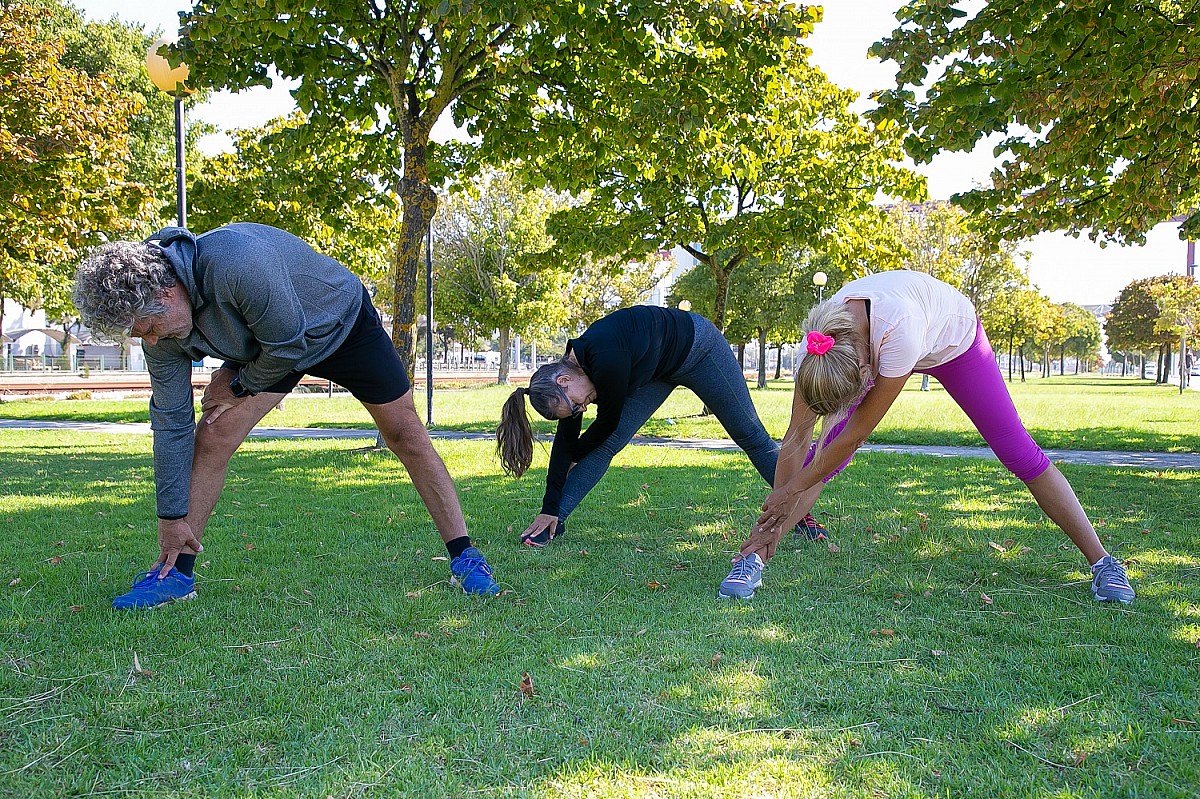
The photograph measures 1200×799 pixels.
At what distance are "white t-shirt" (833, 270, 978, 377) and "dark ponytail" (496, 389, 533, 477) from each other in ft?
6.15

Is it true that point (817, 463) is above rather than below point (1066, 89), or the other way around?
below

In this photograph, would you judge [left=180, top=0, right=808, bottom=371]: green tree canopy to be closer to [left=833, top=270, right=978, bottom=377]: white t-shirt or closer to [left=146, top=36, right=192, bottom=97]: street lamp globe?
[left=146, top=36, right=192, bottom=97]: street lamp globe

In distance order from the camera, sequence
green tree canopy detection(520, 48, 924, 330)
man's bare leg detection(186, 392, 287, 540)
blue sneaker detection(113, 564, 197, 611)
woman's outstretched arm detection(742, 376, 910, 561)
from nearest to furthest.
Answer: woman's outstretched arm detection(742, 376, 910, 561) < blue sneaker detection(113, 564, 197, 611) < man's bare leg detection(186, 392, 287, 540) < green tree canopy detection(520, 48, 924, 330)

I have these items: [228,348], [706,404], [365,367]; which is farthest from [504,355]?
[228,348]

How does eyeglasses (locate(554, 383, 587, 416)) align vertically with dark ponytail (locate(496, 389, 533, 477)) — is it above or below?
above

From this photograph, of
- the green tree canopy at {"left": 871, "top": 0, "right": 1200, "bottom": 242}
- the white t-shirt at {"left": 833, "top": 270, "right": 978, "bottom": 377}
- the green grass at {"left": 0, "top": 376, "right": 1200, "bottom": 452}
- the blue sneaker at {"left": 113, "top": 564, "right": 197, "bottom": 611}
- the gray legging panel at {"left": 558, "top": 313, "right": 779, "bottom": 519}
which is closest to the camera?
the white t-shirt at {"left": 833, "top": 270, "right": 978, "bottom": 377}

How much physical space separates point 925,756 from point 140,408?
18239 mm

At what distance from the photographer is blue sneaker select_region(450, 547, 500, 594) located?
3.84m

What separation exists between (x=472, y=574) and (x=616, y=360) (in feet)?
4.07

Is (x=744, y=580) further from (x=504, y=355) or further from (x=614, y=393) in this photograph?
(x=504, y=355)

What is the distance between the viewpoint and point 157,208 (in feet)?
52.7

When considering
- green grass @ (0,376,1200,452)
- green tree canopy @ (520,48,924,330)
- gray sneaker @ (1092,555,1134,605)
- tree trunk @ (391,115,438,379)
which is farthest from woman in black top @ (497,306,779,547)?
green tree canopy @ (520,48,924,330)

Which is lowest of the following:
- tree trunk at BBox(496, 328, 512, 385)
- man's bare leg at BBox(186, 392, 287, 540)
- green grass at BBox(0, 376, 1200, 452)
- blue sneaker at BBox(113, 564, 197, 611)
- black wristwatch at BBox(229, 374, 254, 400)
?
blue sneaker at BBox(113, 564, 197, 611)

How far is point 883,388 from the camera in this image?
330 cm
